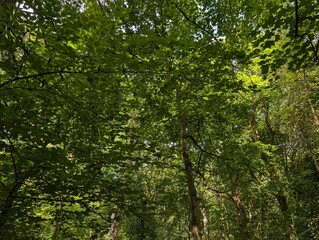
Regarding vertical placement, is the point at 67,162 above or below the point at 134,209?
above

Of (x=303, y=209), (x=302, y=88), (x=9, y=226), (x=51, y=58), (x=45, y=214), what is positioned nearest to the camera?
(x=51, y=58)

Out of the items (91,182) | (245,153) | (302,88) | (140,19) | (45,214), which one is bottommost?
(91,182)

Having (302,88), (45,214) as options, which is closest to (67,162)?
(45,214)

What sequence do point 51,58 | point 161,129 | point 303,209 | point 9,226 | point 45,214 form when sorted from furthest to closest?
point 303,209
point 45,214
point 161,129
point 9,226
point 51,58

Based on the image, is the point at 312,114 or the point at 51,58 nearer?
the point at 51,58

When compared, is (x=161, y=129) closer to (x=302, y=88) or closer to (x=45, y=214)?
(x=302, y=88)

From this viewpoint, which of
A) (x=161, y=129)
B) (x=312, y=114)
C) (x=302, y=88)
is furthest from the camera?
(x=312, y=114)

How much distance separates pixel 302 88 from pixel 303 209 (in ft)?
22.4

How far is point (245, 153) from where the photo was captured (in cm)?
977

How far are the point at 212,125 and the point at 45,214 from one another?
7982mm

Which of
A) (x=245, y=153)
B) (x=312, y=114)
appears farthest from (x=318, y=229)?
(x=245, y=153)

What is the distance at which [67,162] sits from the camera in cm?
449

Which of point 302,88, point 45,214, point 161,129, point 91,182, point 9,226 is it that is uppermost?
point 302,88

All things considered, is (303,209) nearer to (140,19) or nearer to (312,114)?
(312,114)
